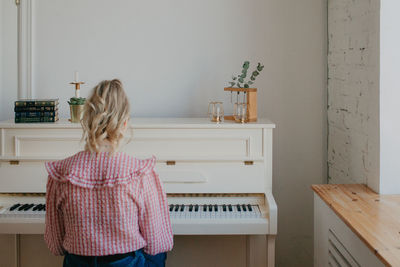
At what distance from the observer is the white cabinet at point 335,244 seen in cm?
196

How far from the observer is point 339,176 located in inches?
121

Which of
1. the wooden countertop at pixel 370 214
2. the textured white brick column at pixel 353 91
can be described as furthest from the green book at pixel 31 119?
the textured white brick column at pixel 353 91

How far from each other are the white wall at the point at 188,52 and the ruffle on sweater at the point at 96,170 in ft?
4.79

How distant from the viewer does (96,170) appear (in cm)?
183

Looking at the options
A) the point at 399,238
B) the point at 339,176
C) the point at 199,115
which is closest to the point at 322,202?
the point at 339,176

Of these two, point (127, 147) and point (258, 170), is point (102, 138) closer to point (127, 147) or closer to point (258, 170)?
point (127, 147)

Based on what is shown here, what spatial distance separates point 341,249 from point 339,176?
2.92ft

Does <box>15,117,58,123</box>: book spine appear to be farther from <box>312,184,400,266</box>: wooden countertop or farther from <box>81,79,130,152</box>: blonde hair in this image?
<box>312,184,400,266</box>: wooden countertop

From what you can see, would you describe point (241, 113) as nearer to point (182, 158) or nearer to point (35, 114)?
point (182, 158)

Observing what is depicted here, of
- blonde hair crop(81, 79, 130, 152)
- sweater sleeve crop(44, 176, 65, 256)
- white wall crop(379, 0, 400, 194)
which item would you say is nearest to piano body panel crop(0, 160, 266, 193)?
white wall crop(379, 0, 400, 194)

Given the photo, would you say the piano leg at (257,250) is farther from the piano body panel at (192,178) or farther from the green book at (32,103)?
the green book at (32,103)

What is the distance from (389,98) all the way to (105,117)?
1464 millimetres

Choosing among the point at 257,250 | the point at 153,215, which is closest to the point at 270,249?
the point at 257,250

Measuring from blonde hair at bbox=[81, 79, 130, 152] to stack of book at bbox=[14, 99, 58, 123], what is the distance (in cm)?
112
